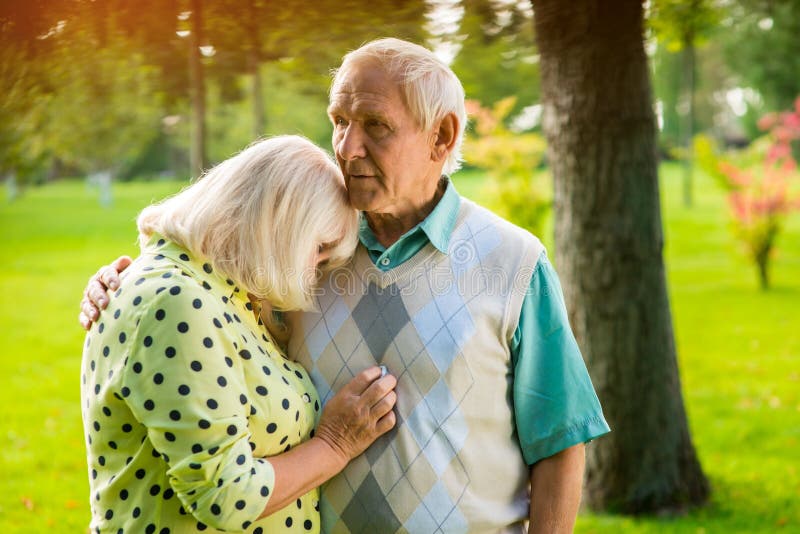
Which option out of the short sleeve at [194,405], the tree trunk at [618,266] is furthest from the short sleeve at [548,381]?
the tree trunk at [618,266]

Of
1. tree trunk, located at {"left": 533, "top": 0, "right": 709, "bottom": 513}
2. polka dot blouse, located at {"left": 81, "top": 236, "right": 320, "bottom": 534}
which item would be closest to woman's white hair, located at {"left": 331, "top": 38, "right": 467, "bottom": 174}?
polka dot blouse, located at {"left": 81, "top": 236, "right": 320, "bottom": 534}

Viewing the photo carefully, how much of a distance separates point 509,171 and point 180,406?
10216mm

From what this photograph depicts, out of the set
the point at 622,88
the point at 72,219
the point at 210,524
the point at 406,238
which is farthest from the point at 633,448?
the point at 72,219

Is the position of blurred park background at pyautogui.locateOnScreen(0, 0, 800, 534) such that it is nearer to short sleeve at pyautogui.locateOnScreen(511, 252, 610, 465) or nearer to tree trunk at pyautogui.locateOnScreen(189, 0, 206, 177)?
tree trunk at pyautogui.locateOnScreen(189, 0, 206, 177)

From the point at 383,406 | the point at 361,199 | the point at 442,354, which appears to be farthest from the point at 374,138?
the point at 383,406

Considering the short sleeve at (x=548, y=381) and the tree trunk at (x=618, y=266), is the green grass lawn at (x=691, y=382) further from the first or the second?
the short sleeve at (x=548, y=381)

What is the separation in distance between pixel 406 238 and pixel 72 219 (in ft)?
82.8

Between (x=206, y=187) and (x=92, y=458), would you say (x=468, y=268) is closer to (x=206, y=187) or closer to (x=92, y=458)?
(x=206, y=187)

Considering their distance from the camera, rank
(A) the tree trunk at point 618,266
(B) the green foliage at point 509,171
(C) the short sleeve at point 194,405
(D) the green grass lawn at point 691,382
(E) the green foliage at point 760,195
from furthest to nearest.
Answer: (E) the green foliage at point 760,195
(B) the green foliage at point 509,171
(D) the green grass lawn at point 691,382
(A) the tree trunk at point 618,266
(C) the short sleeve at point 194,405

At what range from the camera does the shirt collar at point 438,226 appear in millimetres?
2207

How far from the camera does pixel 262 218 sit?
1.94 metres

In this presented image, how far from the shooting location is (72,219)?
2520 cm

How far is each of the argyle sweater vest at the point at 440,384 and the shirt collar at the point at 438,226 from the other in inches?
1.2

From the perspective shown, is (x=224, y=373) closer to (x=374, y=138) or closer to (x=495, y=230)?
(x=374, y=138)
